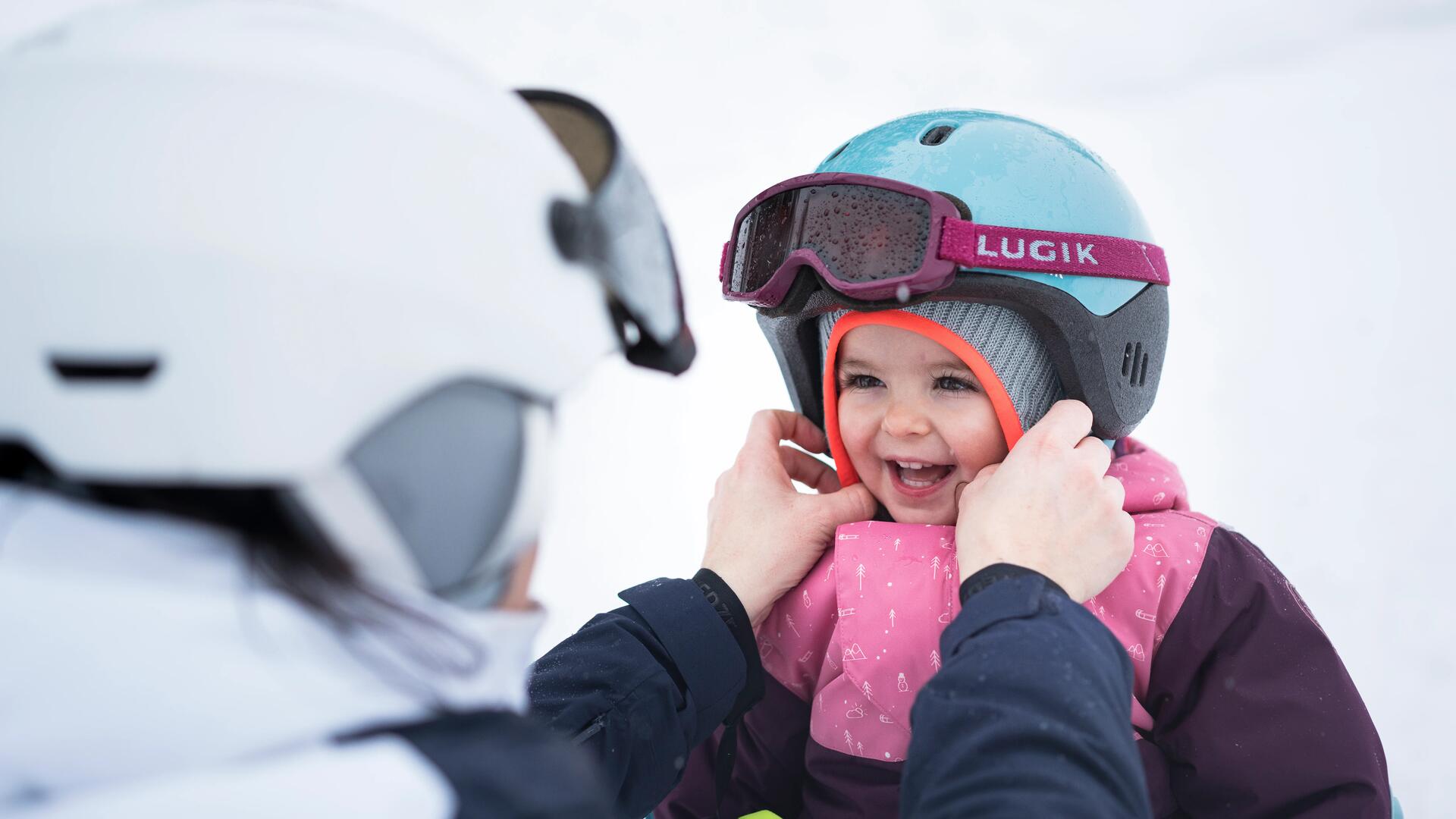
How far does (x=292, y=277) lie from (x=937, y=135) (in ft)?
3.46

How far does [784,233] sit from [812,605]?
19.5 inches

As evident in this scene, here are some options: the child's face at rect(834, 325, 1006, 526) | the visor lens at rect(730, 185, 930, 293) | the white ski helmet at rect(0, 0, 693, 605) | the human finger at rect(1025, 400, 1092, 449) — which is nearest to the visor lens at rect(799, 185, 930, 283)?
the visor lens at rect(730, 185, 930, 293)

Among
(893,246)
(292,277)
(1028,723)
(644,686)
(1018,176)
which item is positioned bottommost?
(644,686)

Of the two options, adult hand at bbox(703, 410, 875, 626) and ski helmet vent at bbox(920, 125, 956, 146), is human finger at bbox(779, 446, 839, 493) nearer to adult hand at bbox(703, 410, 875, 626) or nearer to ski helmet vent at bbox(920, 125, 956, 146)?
adult hand at bbox(703, 410, 875, 626)

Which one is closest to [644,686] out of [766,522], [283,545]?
[766,522]

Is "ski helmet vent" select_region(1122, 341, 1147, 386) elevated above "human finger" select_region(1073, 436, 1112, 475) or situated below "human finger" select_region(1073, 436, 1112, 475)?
above

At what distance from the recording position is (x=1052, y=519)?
38.5 inches

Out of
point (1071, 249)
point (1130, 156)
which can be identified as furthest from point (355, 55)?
point (1130, 156)

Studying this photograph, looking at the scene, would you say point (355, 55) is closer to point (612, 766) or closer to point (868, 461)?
point (612, 766)

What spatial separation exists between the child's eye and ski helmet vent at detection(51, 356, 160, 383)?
1.01 m

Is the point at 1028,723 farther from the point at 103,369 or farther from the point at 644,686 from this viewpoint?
the point at 103,369

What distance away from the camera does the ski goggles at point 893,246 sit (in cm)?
119

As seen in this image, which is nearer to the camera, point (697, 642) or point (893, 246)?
point (697, 642)

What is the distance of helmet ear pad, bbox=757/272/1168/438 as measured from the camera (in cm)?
121
